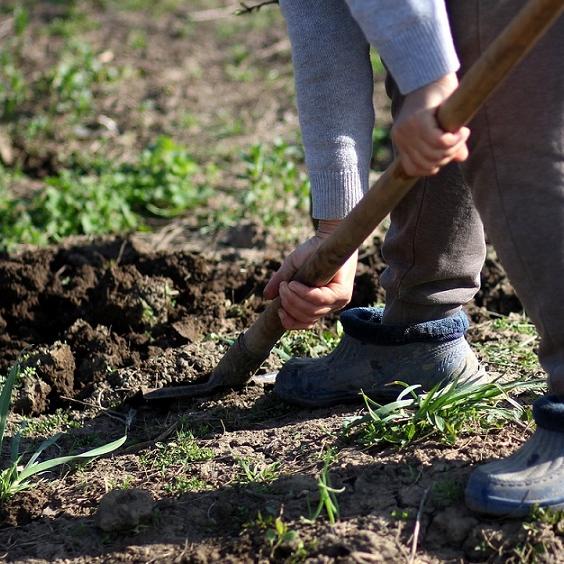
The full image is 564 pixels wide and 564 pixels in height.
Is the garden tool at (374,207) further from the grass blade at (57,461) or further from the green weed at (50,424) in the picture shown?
the grass blade at (57,461)

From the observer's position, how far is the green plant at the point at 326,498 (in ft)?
8.07

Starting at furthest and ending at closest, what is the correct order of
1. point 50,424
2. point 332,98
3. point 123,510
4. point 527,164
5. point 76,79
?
1. point 76,79
2. point 50,424
3. point 332,98
4. point 123,510
5. point 527,164

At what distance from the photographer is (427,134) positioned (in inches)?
88.4

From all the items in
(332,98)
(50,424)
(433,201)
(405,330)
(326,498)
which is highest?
(332,98)

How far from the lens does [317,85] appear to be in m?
2.76

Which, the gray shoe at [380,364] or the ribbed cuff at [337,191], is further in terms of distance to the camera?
the gray shoe at [380,364]

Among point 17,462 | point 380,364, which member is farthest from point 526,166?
point 17,462

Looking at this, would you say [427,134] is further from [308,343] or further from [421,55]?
[308,343]

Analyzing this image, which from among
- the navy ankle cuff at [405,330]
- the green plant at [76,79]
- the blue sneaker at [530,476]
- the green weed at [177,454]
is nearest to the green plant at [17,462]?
the green weed at [177,454]

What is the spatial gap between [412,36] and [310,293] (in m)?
0.81

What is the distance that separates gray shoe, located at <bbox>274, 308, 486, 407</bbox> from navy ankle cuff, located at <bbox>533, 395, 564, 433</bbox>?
549mm

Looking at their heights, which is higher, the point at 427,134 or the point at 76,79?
the point at 427,134

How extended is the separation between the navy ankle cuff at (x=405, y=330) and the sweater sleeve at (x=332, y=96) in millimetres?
468

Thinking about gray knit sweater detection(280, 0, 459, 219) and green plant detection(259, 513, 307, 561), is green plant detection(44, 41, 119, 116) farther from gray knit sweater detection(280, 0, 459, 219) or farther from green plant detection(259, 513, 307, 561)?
green plant detection(259, 513, 307, 561)
